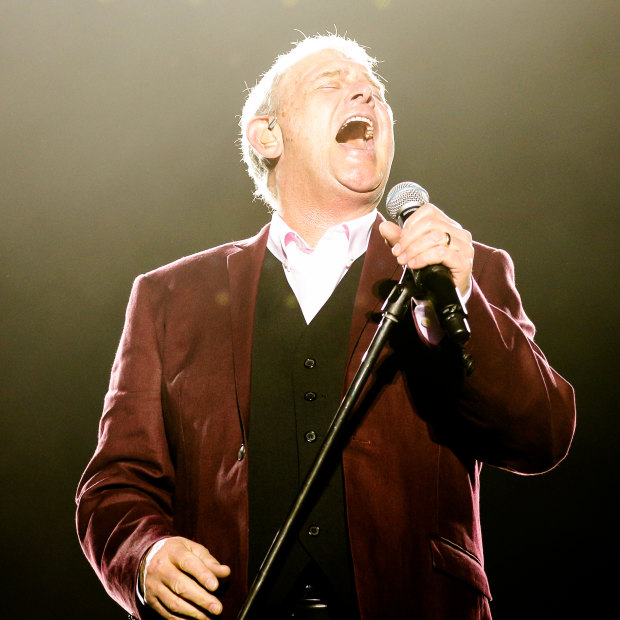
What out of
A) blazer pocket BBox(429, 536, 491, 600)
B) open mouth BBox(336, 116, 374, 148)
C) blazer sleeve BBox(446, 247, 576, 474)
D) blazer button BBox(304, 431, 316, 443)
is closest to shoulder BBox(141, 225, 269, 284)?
open mouth BBox(336, 116, 374, 148)

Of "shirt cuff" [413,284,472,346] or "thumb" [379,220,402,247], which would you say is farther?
"shirt cuff" [413,284,472,346]

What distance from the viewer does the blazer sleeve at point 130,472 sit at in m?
1.22

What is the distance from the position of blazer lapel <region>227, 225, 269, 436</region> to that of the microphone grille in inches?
20.2

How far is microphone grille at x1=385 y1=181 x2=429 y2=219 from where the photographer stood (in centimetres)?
107

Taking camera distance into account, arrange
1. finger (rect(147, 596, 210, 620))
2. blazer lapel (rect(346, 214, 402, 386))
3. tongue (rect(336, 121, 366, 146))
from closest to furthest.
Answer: finger (rect(147, 596, 210, 620)) < blazer lapel (rect(346, 214, 402, 386)) < tongue (rect(336, 121, 366, 146))

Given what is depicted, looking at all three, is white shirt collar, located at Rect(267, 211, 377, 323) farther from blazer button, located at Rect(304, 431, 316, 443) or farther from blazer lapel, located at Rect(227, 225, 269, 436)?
blazer button, located at Rect(304, 431, 316, 443)

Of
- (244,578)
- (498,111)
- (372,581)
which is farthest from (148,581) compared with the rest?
(498,111)

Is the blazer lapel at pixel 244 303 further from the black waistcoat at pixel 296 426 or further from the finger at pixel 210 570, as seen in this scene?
the finger at pixel 210 570

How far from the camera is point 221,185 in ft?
8.57

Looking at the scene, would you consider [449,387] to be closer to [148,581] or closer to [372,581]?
[372,581]

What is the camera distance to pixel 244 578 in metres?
1.26

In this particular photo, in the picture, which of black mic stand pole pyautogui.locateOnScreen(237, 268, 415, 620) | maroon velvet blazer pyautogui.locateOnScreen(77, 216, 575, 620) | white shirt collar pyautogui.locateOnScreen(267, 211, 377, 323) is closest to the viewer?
black mic stand pole pyautogui.locateOnScreen(237, 268, 415, 620)

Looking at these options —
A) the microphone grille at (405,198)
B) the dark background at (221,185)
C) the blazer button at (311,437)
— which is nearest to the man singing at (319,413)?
the blazer button at (311,437)

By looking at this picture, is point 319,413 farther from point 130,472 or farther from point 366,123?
point 366,123
